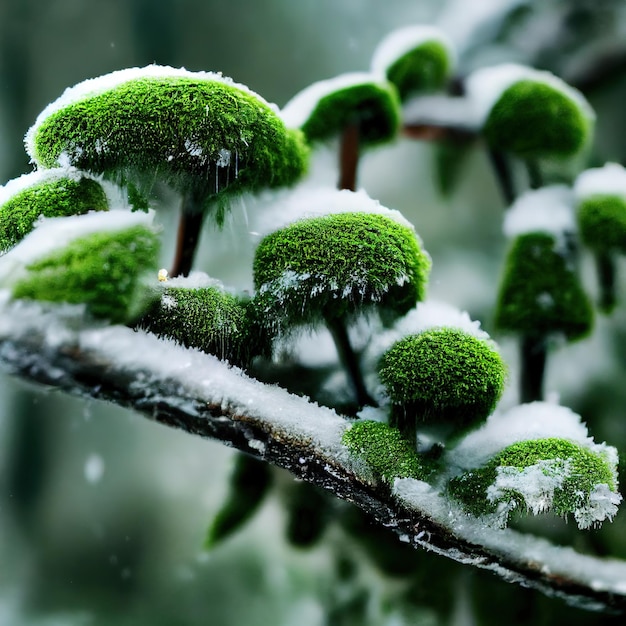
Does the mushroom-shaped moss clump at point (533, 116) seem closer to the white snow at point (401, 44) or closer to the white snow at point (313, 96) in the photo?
the white snow at point (401, 44)

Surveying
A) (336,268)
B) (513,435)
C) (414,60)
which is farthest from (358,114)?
(513,435)

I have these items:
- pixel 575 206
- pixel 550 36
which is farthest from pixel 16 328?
pixel 550 36

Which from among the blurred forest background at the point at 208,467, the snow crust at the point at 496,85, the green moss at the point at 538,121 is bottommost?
the blurred forest background at the point at 208,467

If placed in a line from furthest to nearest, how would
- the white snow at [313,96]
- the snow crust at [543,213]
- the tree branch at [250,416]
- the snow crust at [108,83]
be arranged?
the snow crust at [543,213] < the white snow at [313,96] < the snow crust at [108,83] < the tree branch at [250,416]

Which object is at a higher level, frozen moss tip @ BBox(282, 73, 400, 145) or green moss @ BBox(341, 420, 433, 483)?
frozen moss tip @ BBox(282, 73, 400, 145)

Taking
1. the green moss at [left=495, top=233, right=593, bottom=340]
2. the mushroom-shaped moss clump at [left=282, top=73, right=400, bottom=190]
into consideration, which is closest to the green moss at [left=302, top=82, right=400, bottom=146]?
the mushroom-shaped moss clump at [left=282, top=73, right=400, bottom=190]

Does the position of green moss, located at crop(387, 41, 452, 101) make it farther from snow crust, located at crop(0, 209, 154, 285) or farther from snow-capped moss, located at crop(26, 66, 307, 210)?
snow crust, located at crop(0, 209, 154, 285)

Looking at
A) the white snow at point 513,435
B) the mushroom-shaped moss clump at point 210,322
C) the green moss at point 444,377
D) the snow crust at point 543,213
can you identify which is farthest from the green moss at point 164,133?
the snow crust at point 543,213
